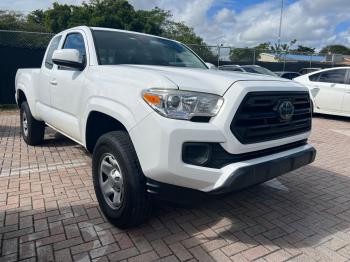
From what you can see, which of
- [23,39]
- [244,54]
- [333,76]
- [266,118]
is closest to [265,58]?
[244,54]

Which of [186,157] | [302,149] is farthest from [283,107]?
[186,157]

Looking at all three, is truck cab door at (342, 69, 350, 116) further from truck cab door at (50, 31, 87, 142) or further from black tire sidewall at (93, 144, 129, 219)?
black tire sidewall at (93, 144, 129, 219)

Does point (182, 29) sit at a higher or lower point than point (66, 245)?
higher

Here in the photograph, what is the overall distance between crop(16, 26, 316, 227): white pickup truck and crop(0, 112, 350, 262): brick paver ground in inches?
12.4

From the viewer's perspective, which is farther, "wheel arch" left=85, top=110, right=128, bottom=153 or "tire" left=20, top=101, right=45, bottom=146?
"tire" left=20, top=101, right=45, bottom=146

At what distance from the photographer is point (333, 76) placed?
980 centimetres

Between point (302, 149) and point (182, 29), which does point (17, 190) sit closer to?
point (302, 149)

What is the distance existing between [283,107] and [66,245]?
2185 millimetres

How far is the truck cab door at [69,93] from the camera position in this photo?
141 inches

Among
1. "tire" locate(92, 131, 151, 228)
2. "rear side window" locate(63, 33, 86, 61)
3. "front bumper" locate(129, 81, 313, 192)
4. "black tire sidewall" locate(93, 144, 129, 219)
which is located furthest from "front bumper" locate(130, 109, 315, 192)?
"rear side window" locate(63, 33, 86, 61)

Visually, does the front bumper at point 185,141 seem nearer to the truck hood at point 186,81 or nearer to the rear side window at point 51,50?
the truck hood at point 186,81

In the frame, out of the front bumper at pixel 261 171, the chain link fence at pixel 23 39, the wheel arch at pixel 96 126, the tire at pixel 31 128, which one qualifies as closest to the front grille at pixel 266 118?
the front bumper at pixel 261 171

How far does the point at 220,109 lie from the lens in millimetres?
2439

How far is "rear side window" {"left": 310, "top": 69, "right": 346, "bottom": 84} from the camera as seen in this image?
9555 millimetres
